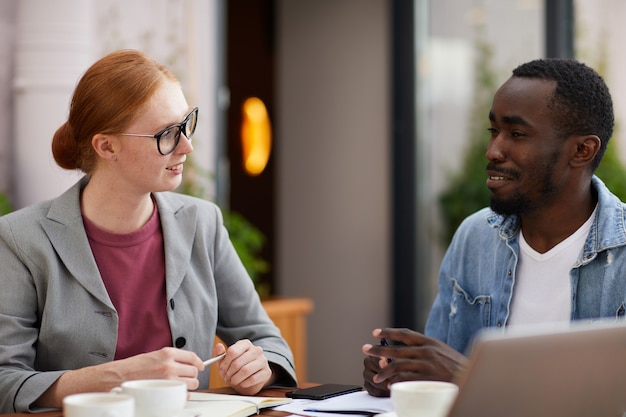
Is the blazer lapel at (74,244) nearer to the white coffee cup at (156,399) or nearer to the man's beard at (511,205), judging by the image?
the white coffee cup at (156,399)

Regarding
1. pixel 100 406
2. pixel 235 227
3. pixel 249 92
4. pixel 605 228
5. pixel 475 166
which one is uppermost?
pixel 249 92

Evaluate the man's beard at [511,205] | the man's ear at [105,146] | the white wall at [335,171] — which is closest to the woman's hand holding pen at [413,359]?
the man's beard at [511,205]

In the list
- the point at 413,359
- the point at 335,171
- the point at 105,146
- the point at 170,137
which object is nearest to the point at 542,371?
the point at 413,359

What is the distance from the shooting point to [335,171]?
19.3ft

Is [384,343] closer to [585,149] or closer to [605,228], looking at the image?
[605,228]

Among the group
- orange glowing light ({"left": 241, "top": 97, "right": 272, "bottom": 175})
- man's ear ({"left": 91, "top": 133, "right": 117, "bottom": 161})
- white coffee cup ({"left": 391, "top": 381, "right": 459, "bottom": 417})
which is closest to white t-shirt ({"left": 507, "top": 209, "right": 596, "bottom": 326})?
white coffee cup ({"left": 391, "top": 381, "right": 459, "bottom": 417})

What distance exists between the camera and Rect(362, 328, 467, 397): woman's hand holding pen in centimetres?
186

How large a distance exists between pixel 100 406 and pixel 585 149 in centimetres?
135

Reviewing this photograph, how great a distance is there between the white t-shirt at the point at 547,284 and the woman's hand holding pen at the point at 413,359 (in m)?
0.40

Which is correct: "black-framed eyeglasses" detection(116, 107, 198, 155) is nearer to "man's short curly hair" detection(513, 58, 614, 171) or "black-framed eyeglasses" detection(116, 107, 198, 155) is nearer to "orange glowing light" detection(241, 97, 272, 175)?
"man's short curly hair" detection(513, 58, 614, 171)

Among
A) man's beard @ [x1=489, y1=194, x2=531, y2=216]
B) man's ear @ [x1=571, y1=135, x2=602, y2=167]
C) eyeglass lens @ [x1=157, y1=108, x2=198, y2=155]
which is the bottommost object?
man's beard @ [x1=489, y1=194, x2=531, y2=216]

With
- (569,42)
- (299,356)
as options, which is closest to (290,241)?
(299,356)

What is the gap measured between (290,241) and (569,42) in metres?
2.31

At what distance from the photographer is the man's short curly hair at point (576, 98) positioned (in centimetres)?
221
